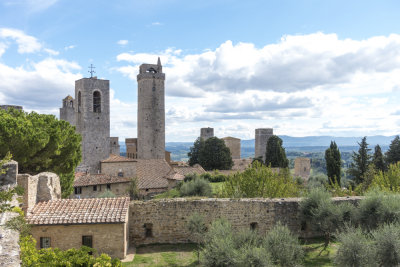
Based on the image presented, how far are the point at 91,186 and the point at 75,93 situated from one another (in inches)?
827

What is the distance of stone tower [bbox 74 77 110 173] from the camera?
4444 cm

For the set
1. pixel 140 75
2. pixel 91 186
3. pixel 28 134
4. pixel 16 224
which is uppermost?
pixel 140 75

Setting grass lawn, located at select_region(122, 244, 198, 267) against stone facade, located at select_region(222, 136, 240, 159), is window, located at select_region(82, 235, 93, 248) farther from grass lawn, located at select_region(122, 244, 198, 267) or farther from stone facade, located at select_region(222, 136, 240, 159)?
stone facade, located at select_region(222, 136, 240, 159)

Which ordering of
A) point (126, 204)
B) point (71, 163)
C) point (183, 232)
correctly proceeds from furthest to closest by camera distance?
1. point (71, 163)
2. point (183, 232)
3. point (126, 204)

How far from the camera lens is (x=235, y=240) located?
10.3 metres

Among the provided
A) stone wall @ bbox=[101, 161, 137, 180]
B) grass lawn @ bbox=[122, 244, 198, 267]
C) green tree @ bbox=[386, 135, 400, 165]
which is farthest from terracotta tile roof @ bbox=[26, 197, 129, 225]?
green tree @ bbox=[386, 135, 400, 165]

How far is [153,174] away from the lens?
39.8 metres

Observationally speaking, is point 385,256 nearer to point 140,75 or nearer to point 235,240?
point 235,240

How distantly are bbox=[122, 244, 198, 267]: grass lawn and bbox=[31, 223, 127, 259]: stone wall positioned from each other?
817 mm

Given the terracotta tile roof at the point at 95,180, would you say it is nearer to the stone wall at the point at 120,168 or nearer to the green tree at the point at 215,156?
the stone wall at the point at 120,168

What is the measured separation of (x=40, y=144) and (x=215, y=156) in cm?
4087

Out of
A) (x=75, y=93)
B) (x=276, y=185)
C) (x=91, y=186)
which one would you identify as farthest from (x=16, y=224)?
(x=75, y=93)

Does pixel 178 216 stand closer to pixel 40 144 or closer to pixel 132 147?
pixel 40 144

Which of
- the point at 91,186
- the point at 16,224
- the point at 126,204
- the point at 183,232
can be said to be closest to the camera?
the point at 16,224
